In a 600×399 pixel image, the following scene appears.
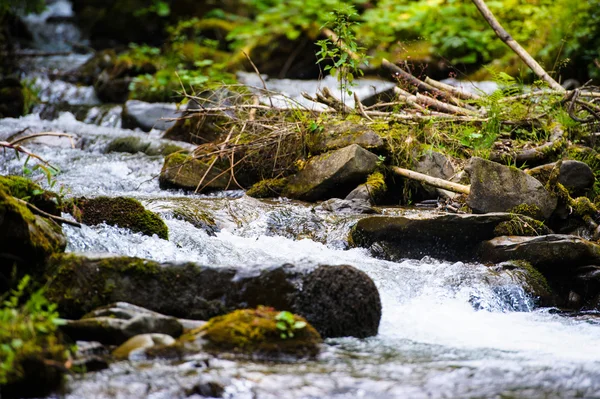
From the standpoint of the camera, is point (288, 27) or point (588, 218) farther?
point (288, 27)

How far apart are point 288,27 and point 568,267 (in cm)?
1013

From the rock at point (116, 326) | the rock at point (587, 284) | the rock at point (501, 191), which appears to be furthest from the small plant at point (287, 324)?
the rock at point (501, 191)

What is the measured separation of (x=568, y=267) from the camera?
5.23 m

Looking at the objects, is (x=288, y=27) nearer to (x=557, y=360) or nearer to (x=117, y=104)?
(x=117, y=104)

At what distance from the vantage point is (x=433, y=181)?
21.6 feet

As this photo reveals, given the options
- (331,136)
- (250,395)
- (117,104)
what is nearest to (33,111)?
(117,104)

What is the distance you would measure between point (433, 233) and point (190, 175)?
3022 mm

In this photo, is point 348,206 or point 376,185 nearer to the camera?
point 348,206

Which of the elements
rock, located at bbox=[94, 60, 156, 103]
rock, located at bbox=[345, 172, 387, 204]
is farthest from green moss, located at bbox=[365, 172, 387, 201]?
rock, located at bbox=[94, 60, 156, 103]

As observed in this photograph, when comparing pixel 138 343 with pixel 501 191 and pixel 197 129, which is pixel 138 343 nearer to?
pixel 501 191

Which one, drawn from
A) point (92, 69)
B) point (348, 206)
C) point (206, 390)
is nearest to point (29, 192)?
point (206, 390)

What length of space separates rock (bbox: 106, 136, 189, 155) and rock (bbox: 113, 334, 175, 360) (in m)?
5.59

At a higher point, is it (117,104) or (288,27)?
(288,27)

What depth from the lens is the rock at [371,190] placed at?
6.61 metres
